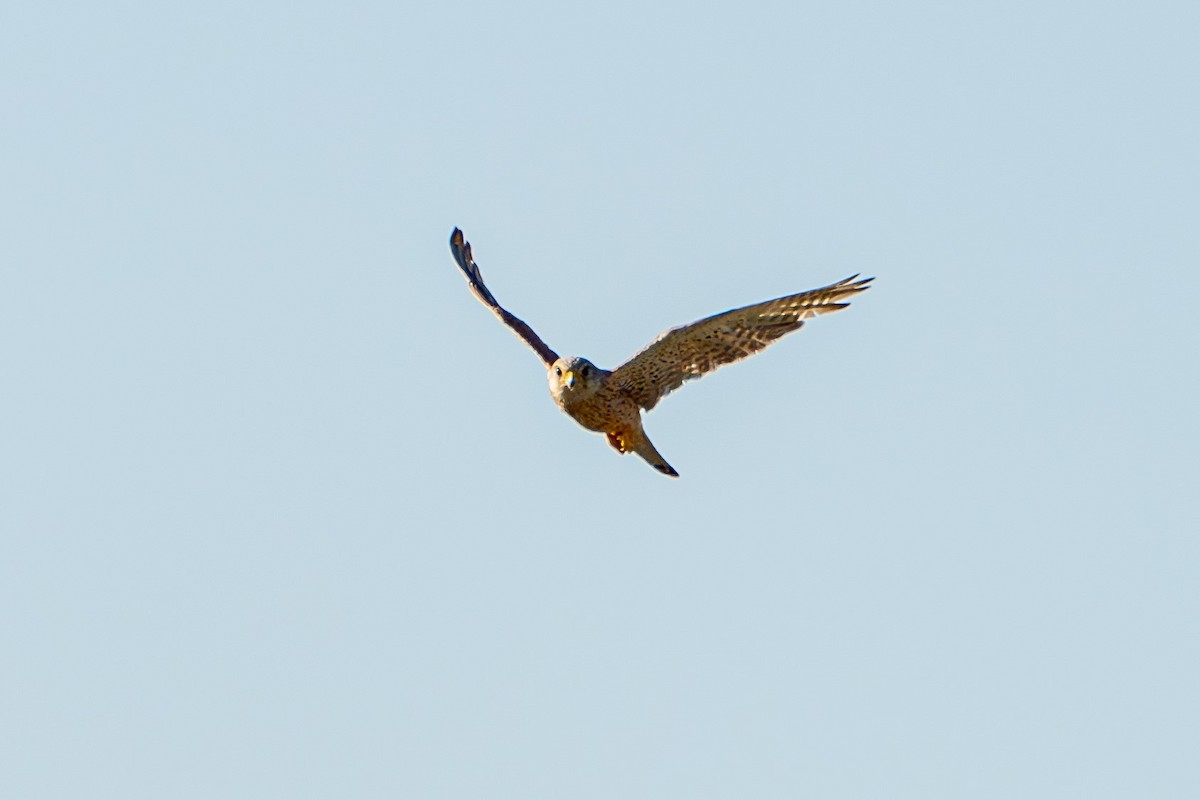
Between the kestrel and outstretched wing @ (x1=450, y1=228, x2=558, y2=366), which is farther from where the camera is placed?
outstretched wing @ (x1=450, y1=228, x2=558, y2=366)

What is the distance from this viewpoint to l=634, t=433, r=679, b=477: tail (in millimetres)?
21828

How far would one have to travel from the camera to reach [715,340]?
69.3 feet

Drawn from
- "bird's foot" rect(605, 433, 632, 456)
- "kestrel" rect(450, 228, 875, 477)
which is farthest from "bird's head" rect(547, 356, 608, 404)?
"bird's foot" rect(605, 433, 632, 456)

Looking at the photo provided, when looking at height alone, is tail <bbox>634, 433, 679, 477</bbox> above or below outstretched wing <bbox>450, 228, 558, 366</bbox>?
below

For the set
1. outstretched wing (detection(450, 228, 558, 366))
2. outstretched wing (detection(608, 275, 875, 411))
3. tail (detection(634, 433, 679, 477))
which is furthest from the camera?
outstretched wing (detection(450, 228, 558, 366))

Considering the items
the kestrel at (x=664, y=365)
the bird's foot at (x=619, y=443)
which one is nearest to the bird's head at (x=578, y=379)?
the kestrel at (x=664, y=365)

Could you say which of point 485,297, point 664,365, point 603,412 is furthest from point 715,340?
point 485,297

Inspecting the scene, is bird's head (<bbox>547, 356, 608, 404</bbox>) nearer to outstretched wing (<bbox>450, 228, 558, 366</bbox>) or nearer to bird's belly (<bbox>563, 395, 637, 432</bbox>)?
bird's belly (<bbox>563, 395, 637, 432</bbox>)

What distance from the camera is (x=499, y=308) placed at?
77.7ft

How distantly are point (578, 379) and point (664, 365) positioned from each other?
827 millimetres

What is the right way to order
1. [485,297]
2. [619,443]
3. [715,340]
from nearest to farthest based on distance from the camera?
[715,340] < [619,443] < [485,297]

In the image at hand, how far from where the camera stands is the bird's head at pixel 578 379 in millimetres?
21156

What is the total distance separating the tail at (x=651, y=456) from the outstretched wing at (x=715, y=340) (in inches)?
15.6

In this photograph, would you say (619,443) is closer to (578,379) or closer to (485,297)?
(578,379)
